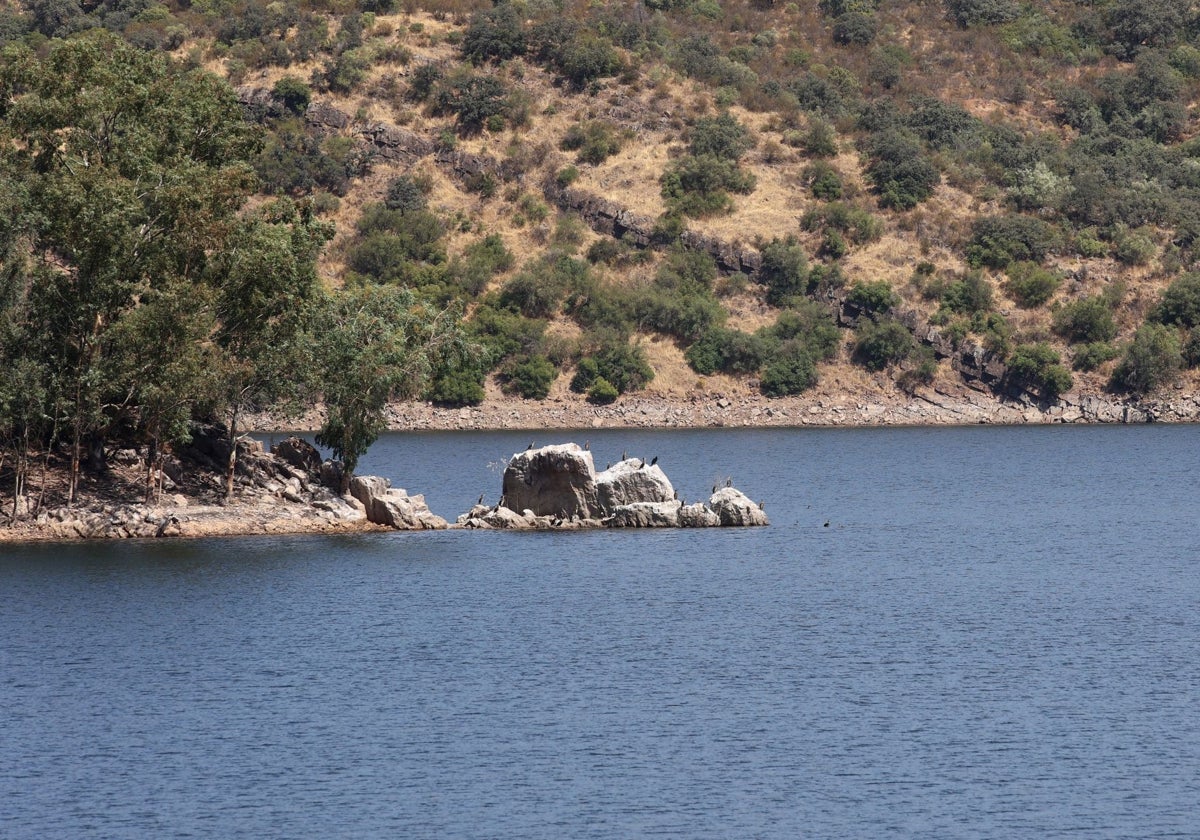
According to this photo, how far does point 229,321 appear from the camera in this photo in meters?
64.2

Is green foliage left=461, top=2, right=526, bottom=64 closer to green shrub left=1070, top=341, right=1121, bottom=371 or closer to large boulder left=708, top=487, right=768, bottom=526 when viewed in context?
green shrub left=1070, top=341, right=1121, bottom=371

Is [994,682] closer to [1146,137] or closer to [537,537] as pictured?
[537,537]

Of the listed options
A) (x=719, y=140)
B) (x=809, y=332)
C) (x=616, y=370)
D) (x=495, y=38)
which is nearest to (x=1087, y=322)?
(x=809, y=332)

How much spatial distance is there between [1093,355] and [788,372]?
22.2 metres

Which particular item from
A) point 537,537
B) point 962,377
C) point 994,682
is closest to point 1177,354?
point 962,377

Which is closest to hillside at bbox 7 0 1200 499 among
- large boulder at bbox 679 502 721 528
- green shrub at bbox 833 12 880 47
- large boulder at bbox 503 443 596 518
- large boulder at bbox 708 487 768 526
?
green shrub at bbox 833 12 880 47

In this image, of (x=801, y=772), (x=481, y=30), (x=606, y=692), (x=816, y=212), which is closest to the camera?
(x=801, y=772)

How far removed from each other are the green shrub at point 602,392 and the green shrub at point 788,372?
1140 cm

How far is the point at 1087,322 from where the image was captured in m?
127

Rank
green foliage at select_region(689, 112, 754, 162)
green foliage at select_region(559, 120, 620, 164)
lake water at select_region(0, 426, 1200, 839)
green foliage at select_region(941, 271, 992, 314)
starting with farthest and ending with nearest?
green foliage at select_region(689, 112, 754, 162) → green foliage at select_region(559, 120, 620, 164) → green foliage at select_region(941, 271, 992, 314) → lake water at select_region(0, 426, 1200, 839)

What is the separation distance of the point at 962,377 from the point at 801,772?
96.9 meters

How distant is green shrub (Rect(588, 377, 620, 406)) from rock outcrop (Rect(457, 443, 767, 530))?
54.4 metres

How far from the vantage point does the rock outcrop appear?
6694cm

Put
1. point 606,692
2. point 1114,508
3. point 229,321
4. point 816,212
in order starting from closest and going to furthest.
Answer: point 606,692, point 229,321, point 1114,508, point 816,212
